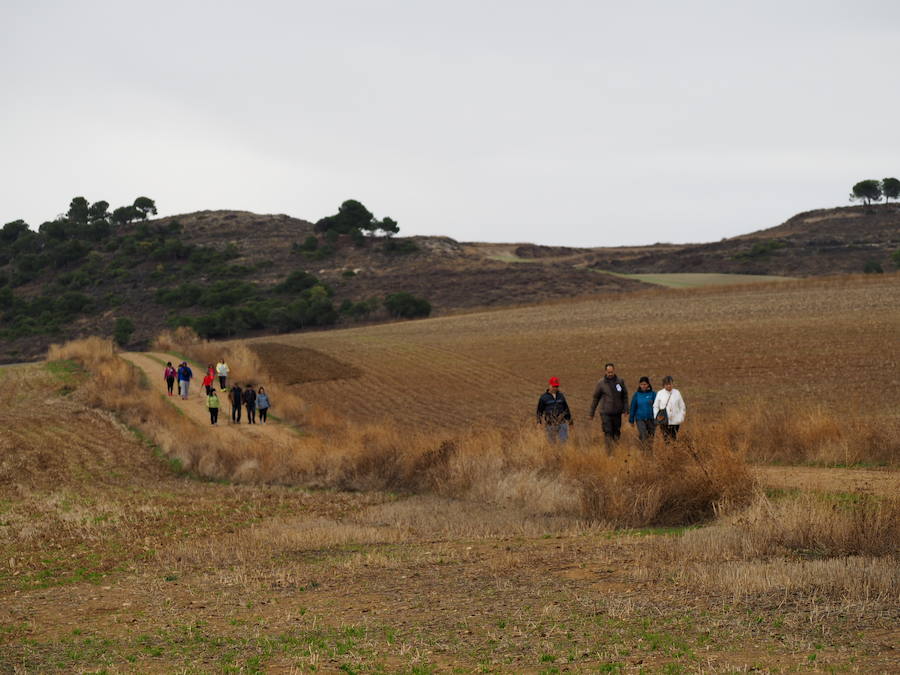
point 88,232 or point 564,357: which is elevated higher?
point 88,232

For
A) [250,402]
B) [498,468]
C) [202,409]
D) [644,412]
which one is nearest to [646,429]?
[644,412]

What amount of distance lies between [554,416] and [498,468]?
7.30 feet

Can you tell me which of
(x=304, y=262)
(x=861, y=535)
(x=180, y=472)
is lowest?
(x=180, y=472)

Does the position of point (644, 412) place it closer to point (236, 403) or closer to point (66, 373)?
point (236, 403)

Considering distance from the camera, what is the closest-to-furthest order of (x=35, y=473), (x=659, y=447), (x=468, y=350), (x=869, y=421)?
(x=659, y=447) < (x=869, y=421) < (x=35, y=473) < (x=468, y=350)

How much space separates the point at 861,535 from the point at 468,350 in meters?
42.4

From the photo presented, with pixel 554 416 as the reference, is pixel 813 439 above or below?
below

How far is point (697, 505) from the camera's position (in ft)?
46.6

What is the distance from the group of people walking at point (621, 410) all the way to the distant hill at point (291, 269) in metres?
70.3

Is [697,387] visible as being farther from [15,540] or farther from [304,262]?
[304,262]

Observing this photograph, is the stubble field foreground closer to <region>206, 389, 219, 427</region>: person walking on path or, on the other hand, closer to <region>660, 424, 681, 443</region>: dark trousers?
<region>660, 424, 681, 443</region>: dark trousers

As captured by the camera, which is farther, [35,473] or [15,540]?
[35,473]

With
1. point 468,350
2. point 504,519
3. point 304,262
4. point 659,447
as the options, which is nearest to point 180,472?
point 504,519

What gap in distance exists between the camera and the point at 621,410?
62.7ft
